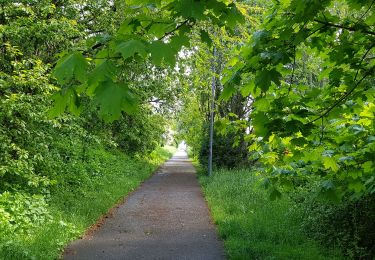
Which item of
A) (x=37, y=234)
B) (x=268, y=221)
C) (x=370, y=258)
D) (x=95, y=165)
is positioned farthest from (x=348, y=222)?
(x=95, y=165)

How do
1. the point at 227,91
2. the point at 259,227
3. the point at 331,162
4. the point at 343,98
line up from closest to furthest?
the point at 227,91, the point at 343,98, the point at 331,162, the point at 259,227

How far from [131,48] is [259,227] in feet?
24.7

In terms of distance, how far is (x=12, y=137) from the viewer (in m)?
8.88

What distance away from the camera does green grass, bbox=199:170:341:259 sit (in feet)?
23.9

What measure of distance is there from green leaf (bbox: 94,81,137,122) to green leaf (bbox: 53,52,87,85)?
210 millimetres

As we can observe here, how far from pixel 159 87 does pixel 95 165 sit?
4.33 meters

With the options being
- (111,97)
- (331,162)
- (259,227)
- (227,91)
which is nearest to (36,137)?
(259,227)

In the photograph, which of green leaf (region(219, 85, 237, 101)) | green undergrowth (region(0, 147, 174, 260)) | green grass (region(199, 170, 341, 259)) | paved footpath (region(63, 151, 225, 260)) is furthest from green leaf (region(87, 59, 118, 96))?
paved footpath (region(63, 151, 225, 260))

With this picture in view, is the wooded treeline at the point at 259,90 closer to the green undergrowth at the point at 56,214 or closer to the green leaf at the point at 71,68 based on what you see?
the green leaf at the point at 71,68

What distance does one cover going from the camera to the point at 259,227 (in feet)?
28.8

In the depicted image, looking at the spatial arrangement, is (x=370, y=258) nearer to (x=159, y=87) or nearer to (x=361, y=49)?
(x=361, y=49)

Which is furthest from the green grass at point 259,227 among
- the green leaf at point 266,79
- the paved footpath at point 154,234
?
the green leaf at point 266,79

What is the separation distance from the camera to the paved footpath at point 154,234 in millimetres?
7559

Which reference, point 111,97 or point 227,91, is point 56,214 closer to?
point 227,91
